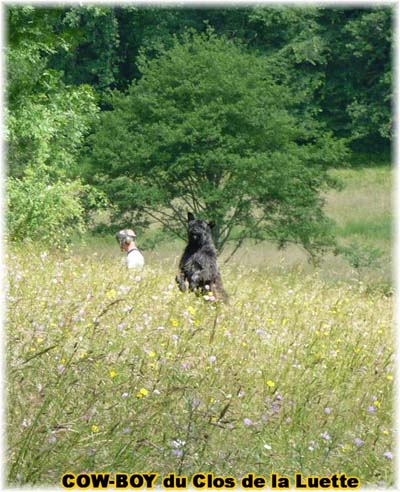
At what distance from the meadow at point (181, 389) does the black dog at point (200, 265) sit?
40.6 inches

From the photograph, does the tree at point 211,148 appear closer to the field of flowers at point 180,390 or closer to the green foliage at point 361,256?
the green foliage at point 361,256

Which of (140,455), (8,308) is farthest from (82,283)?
Answer: (140,455)

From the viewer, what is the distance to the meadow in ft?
12.8

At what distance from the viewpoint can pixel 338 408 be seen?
4988 millimetres

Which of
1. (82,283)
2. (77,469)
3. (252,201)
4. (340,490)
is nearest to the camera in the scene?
(77,469)

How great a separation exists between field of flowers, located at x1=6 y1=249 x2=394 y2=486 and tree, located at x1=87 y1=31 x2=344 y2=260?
18.3m

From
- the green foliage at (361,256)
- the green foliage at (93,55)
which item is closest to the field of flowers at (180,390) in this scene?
the green foliage at (361,256)

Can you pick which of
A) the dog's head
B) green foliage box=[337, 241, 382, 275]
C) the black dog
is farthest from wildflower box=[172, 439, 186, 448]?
green foliage box=[337, 241, 382, 275]

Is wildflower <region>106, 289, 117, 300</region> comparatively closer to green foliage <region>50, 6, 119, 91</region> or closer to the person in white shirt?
the person in white shirt

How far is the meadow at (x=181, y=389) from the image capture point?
391 cm

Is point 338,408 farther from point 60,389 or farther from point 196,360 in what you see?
point 60,389

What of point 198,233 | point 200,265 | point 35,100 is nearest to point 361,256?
point 35,100

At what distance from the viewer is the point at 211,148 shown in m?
26.2

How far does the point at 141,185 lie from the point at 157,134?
1.53m
